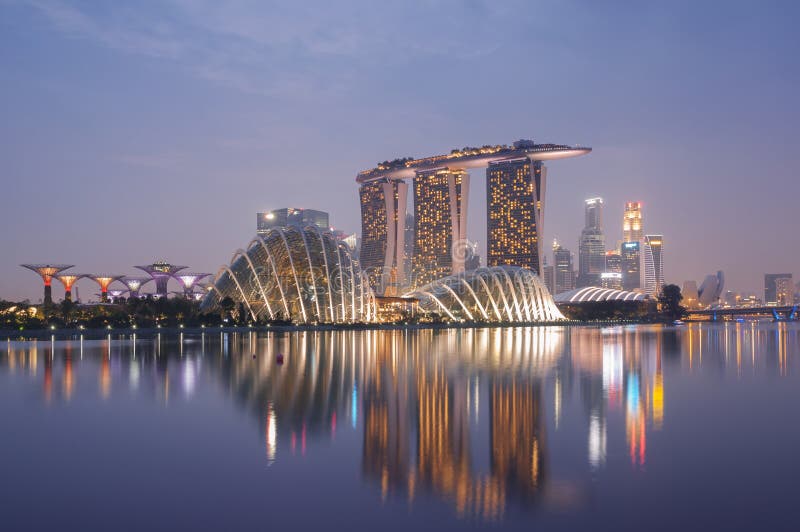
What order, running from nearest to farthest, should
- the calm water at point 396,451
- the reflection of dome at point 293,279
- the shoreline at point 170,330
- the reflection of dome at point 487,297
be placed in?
the calm water at point 396,451 < the shoreline at point 170,330 < the reflection of dome at point 293,279 < the reflection of dome at point 487,297

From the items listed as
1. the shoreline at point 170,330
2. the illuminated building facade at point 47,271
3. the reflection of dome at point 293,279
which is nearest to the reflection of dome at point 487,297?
the shoreline at point 170,330

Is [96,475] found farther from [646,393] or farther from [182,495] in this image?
[646,393]

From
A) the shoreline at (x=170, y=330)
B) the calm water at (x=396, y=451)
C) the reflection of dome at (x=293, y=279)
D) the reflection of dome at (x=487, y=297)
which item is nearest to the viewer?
the calm water at (x=396, y=451)

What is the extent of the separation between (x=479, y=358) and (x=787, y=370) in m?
16.0

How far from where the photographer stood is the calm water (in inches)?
495

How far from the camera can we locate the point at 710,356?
52.6m

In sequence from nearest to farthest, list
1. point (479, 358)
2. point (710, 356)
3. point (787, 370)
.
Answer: point (787, 370), point (479, 358), point (710, 356)

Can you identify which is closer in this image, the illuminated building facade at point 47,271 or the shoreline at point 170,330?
the shoreline at point 170,330

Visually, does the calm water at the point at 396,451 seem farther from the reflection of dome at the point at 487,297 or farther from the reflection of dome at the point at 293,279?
the reflection of dome at the point at 487,297

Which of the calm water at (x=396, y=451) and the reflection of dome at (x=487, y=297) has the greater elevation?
the reflection of dome at (x=487, y=297)

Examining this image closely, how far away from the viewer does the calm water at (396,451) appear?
12.6 metres

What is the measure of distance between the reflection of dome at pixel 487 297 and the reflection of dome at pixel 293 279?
2643 centimetres

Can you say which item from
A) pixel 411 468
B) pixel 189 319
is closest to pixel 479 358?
pixel 411 468

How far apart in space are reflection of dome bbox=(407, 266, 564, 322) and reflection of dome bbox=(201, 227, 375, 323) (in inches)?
1040
